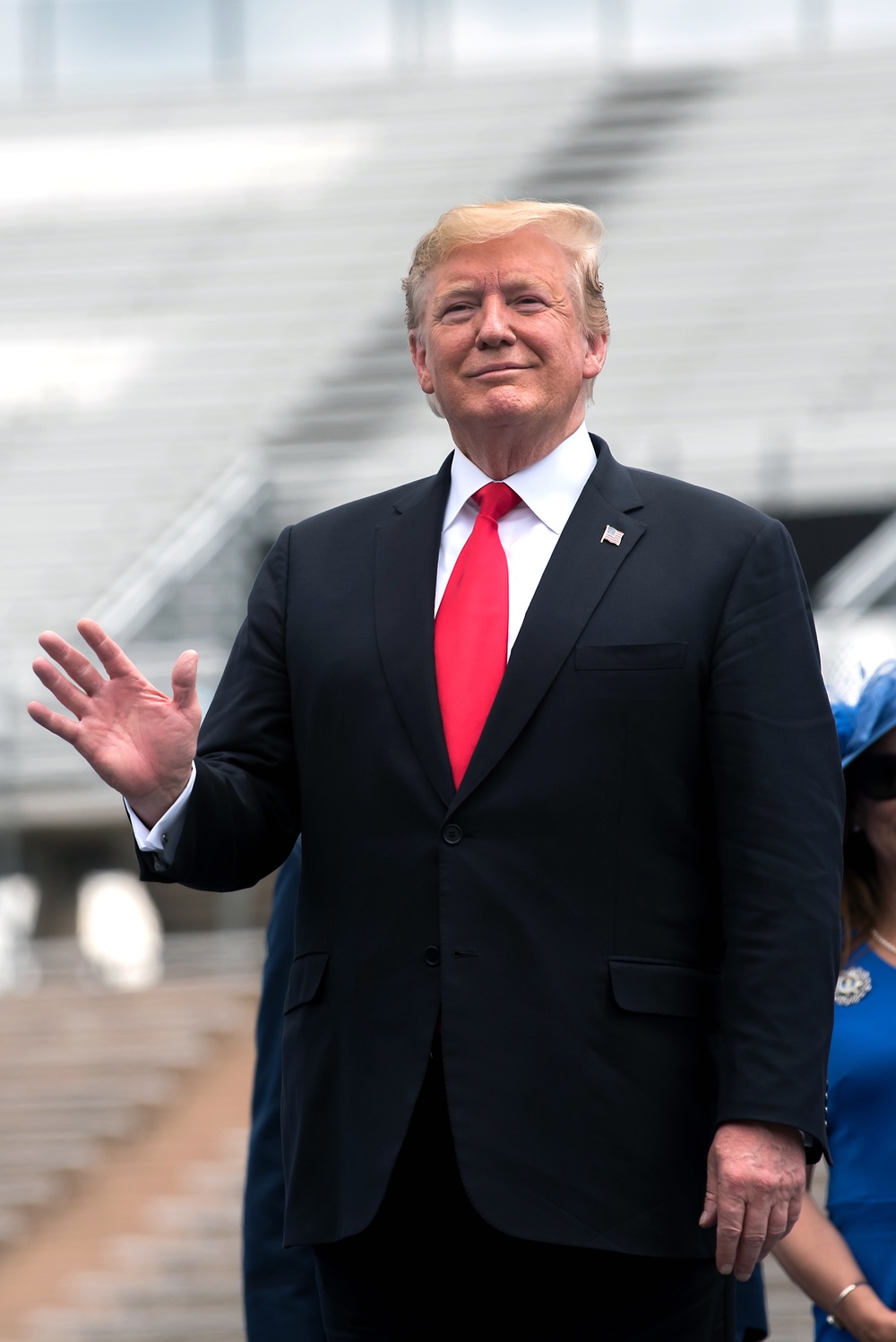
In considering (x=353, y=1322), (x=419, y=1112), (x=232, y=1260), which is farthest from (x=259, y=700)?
(x=232, y=1260)

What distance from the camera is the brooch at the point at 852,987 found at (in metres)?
2.32

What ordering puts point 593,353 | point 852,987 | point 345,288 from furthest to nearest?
point 345,288 → point 852,987 → point 593,353

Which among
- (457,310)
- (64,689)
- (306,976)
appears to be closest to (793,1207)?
(306,976)

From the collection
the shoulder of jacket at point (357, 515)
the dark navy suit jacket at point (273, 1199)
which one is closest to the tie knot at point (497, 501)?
the shoulder of jacket at point (357, 515)

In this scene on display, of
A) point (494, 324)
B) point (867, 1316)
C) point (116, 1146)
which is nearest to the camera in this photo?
point (494, 324)

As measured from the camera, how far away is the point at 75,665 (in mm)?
1832

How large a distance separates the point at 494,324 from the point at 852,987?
95 cm

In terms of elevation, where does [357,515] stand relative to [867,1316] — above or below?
above

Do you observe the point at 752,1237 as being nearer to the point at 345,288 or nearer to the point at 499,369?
the point at 499,369

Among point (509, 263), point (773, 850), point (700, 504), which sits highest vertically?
point (509, 263)

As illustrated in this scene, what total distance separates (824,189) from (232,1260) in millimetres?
8640

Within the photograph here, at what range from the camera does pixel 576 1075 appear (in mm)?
1738

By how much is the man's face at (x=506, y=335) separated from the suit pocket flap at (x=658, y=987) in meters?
0.55

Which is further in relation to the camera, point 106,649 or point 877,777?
point 877,777
